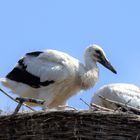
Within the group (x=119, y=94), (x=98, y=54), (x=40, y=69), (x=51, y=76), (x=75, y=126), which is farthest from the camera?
(x=98, y=54)

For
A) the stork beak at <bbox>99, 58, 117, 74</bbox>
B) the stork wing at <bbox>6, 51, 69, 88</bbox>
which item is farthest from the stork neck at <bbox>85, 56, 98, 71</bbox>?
the stork wing at <bbox>6, 51, 69, 88</bbox>

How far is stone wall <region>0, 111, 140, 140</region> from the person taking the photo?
8.67 meters

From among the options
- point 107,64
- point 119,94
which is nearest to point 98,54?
point 107,64

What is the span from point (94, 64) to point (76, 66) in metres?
0.44

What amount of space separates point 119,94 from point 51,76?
106 cm

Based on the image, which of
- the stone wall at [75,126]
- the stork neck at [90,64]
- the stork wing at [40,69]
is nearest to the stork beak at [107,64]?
the stork neck at [90,64]

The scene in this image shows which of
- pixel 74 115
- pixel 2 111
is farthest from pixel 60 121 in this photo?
pixel 2 111

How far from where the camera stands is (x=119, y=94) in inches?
477

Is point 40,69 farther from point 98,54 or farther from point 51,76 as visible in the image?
point 98,54

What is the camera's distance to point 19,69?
1298 centimetres

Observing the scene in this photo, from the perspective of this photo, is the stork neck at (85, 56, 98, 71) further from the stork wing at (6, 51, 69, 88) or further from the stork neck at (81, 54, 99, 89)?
the stork wing at (6, 51, 69, 88)

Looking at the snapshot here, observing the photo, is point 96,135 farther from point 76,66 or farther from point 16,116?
point 76,66

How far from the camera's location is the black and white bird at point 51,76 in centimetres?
1255

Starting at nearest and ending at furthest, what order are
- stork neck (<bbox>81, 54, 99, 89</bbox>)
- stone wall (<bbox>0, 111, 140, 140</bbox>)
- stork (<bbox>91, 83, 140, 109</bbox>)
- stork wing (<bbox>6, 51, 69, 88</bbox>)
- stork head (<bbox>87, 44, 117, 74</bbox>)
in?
stone wall (<bbox>0, 111, 140, 140</bbox>) → stork (<bbox>91, 83, 140, 109</bbox>) → stork wing (<bbox>6, 51, 69, 88</bbox>) → stork neck (<bbox>81, 54, 99, 89</bbox>) → stork head (<bbox>87, 44, 117, 74</bbox>)
